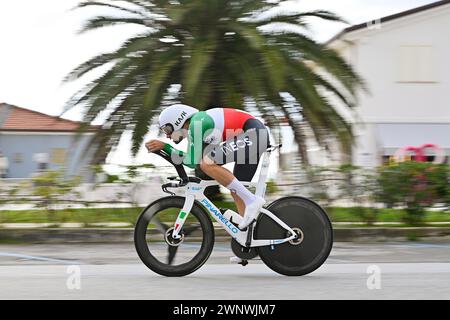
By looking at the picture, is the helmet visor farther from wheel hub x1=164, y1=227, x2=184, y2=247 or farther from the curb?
the curb

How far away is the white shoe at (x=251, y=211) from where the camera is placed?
278 inches

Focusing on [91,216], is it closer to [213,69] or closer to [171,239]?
[213,69]

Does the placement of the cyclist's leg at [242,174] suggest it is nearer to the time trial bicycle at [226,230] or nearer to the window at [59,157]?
the time trial bicycle at [226,230]

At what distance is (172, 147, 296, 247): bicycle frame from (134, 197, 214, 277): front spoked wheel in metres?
0.05

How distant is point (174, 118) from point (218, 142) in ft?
1.34

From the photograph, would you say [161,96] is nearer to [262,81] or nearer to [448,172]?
[262,81]

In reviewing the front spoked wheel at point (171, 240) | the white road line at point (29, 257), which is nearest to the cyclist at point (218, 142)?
the front spoked wheel at point (171, 240)

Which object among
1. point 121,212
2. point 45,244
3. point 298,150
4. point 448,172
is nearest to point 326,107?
point 298,150

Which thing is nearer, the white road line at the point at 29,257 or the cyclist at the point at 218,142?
the cyclist at the point at 218,142

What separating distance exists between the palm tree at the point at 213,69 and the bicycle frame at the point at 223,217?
5872mm

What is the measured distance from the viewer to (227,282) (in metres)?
6.98

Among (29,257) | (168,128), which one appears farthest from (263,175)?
(29,257)

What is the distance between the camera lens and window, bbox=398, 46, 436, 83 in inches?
1166

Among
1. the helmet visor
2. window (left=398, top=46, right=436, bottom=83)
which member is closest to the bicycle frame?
the helmet visor
